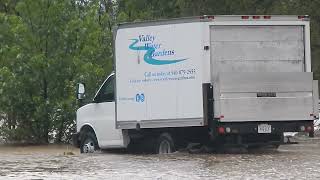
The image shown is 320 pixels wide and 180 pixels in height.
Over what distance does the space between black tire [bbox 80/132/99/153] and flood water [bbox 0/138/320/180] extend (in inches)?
69.9

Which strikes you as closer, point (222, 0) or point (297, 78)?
point (297, 78)

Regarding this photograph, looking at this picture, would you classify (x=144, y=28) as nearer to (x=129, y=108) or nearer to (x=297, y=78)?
(x=129, y=108)

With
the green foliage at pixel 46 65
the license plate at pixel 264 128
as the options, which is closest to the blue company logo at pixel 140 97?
the license plate at pixel 264 128

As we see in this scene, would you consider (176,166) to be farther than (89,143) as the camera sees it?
No

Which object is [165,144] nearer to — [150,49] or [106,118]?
[106,118]

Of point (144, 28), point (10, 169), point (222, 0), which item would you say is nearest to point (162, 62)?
point (144, 28)

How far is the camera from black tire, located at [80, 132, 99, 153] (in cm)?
1802

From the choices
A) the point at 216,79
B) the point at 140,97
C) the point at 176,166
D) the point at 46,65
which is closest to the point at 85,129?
the point at 140,97

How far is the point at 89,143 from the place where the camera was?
1820cm

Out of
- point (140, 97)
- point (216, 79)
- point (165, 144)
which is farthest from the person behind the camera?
point (165, 144)

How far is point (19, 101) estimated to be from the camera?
909 inches

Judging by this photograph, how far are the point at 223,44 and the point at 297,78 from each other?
1.74 meters

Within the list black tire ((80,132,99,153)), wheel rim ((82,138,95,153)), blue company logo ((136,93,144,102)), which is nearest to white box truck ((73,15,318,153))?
blue company logo ((136,93,144,102))

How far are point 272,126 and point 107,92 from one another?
4211 mm
